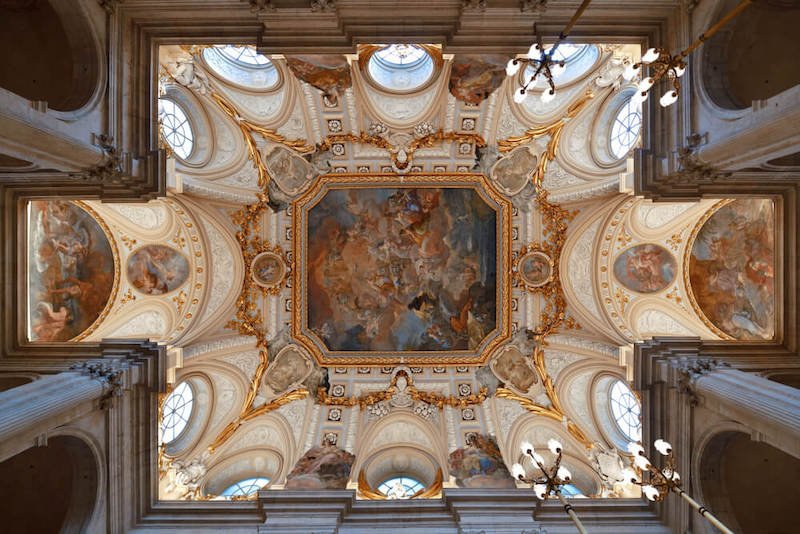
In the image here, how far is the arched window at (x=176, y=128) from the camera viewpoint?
13477 millimetres

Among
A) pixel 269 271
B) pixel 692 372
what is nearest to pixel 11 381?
pixel 269 271

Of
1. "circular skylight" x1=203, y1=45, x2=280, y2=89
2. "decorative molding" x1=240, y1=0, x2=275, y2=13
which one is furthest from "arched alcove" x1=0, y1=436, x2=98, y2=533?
"circular skylight" x1=203, y1=45, x2=280, y2=89

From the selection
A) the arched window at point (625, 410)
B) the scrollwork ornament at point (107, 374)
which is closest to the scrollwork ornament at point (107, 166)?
the scrollwork ornament at point (107, 374)

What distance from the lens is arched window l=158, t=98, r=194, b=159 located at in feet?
44.2

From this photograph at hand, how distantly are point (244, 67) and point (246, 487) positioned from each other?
11162 millimetres

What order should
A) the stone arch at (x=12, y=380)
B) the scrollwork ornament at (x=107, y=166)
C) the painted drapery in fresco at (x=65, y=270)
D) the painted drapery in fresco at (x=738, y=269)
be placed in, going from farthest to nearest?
the painted drapery in fresco at (x=65, y=270) < the painted drapery in fresco at (x=738, y=269) < the stone arch at (x=12, y=380) < the scrollwork ornament at (x=107, y=166)

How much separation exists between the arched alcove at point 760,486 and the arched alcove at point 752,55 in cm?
665

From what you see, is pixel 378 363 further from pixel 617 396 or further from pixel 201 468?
pixel 617 396

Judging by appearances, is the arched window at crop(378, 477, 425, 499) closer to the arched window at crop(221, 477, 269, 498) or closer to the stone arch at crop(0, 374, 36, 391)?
the arched window at crop(221, 477, 269, 498)

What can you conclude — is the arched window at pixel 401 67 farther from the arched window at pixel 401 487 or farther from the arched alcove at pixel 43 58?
the arched window at pixel 401 487

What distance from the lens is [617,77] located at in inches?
500

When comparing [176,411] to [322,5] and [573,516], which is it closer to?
[322,5]

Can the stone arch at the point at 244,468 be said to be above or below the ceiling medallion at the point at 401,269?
below

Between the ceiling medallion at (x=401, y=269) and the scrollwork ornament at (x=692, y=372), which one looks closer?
the scrollwork ornament at (x=692, y=372)
